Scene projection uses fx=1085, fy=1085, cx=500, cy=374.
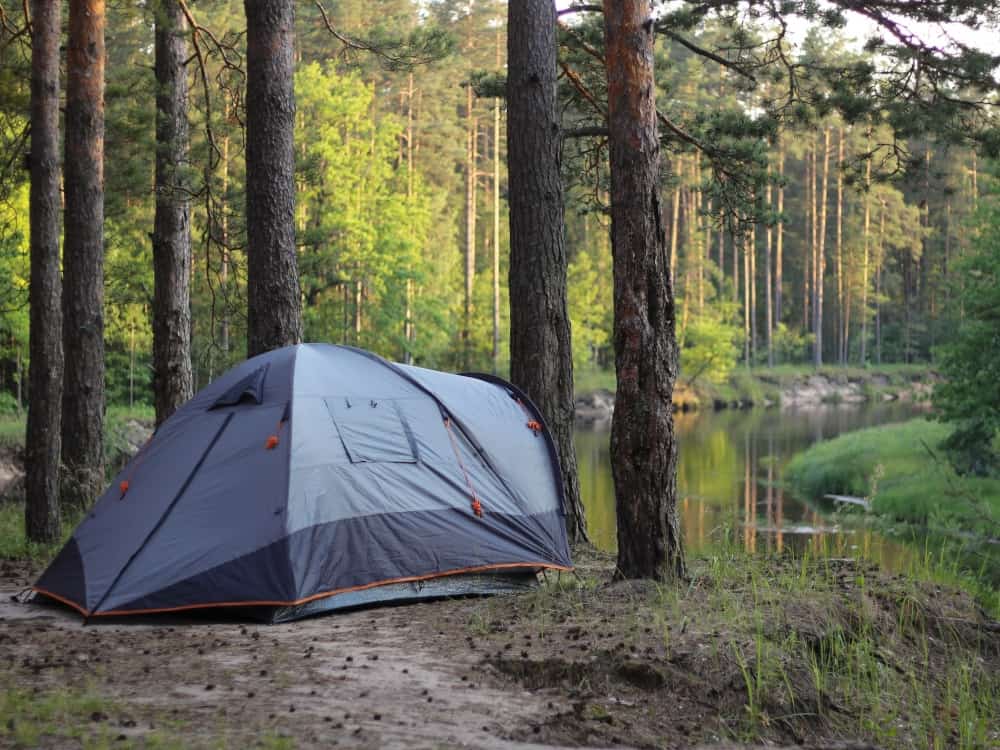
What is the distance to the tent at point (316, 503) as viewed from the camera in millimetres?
6148

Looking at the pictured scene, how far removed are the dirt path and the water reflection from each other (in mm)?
2769

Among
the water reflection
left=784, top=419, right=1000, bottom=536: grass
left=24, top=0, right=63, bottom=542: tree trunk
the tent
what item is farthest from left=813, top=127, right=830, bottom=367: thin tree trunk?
the tent

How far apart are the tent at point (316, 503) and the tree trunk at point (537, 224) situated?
1731 mm

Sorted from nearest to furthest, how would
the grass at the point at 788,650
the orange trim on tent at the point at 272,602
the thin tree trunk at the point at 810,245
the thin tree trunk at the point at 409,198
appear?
the grass at the point at 788,650, the orange trim on tent at the point at 272,602, the thin tree trunk at the point at 409,198, the thin tree trunk at the point at 810,245

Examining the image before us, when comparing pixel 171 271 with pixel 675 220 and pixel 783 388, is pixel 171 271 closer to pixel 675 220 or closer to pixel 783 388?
pixel 675 220

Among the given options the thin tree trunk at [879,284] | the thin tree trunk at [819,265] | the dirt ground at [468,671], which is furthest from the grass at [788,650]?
the thin tree trunk at [879,284]

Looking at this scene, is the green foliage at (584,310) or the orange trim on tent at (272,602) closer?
the orange trim on tent at (272,602)

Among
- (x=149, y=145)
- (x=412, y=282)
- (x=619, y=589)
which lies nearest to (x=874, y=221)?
(x=412, y=282)

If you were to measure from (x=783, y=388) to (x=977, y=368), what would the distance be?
104 ft

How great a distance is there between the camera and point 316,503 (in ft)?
21.0

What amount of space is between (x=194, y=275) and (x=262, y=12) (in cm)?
1538

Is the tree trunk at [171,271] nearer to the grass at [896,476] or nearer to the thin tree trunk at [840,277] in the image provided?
the grass at [896,476]

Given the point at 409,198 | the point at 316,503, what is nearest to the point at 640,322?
the point at 316,503

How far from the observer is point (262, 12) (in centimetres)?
864
